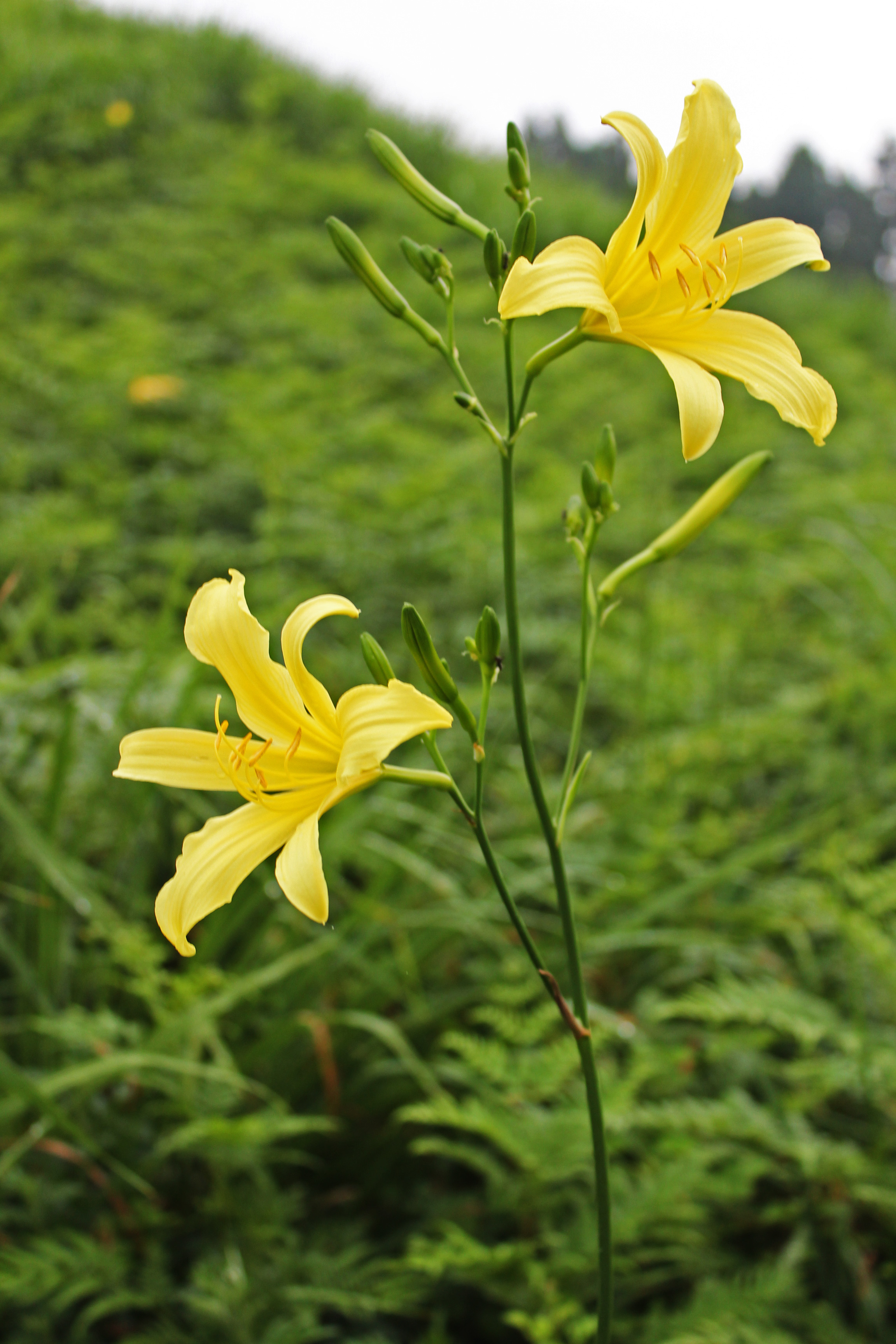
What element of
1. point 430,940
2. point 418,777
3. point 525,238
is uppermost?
point 525,238

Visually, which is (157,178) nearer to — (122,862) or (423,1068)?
(122,862)

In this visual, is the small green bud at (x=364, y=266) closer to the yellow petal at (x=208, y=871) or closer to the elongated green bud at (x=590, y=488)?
the elongated green bud at (x=590, y=488)

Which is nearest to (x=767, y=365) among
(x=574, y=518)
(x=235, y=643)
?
(x=574, y=518)

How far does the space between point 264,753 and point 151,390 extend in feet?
12.2

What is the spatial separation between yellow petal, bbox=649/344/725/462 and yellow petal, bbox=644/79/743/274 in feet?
0.60

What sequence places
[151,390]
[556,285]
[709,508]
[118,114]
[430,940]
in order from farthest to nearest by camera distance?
[118,114]
[151,390]
[430,940]
[709,508]
[556,285]

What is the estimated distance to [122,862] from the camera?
79.0 inches

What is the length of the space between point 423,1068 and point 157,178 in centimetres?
662

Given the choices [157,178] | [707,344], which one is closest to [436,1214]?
[707,344]

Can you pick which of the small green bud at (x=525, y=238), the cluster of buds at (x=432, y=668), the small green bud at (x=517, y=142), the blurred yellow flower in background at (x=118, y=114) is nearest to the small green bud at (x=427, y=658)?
the cluster of buds at (x=432, y=668)

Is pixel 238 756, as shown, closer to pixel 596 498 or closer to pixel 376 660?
pixel 376 660

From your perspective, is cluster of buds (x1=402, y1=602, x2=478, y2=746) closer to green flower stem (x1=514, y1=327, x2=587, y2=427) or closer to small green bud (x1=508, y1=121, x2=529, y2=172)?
green flower stem (x1=514, y1=327, x2=587, y2=427)

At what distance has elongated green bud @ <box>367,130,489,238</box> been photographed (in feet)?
3.35

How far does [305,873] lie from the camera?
803 mm
